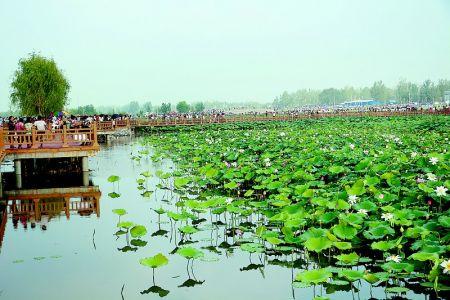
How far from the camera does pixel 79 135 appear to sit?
619 inches

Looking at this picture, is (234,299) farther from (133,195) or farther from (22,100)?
(22,100)

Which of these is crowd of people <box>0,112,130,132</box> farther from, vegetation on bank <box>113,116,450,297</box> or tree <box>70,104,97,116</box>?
tree <box>70,104,97,116</box>

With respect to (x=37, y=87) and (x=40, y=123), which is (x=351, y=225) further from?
(x=37, y=87)

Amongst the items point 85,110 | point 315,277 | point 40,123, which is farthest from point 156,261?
point 85,110

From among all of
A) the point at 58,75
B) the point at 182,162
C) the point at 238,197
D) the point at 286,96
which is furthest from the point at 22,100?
the point at 286,96

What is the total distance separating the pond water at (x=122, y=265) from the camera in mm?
5469

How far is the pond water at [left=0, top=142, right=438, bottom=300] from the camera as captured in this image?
547cm

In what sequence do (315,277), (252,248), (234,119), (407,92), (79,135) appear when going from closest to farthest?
(315,277), (252,248), (79,135), (234,119), (407,92)

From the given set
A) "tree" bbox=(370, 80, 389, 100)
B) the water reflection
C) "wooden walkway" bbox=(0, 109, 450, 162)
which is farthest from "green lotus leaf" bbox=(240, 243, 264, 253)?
"tree" bbox=(370, 80, 389, 100)

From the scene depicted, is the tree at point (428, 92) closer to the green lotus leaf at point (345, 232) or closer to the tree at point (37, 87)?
the tree at point (37, 87)

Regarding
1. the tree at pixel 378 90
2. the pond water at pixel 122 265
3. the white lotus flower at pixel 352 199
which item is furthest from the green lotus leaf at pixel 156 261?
the tree at pixel 378 90

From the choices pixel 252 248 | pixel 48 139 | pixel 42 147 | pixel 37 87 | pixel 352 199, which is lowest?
pixel 252 248

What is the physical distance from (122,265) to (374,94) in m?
134

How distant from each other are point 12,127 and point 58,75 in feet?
75.6
